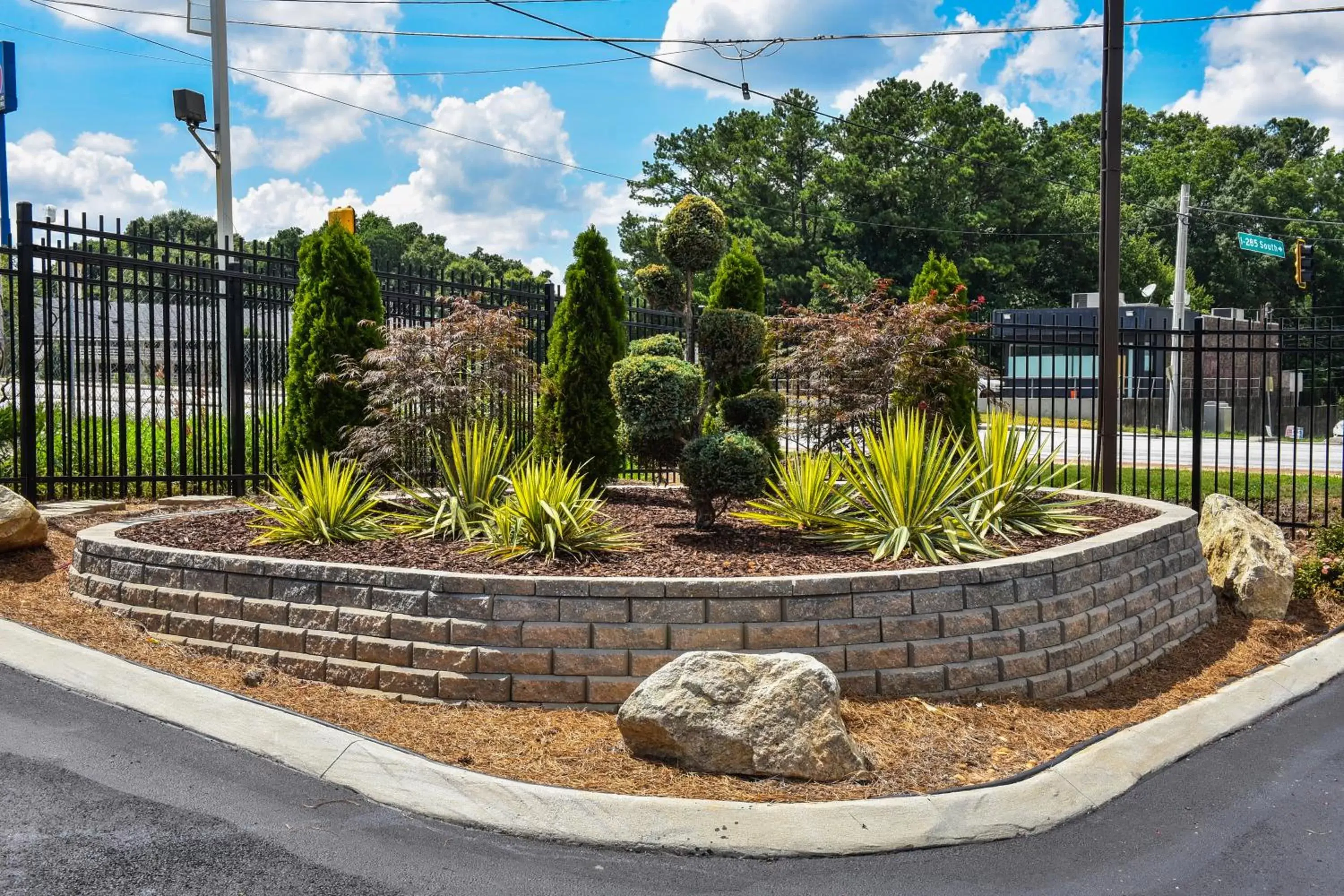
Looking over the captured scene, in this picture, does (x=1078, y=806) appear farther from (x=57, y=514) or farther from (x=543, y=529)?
(x=57, y=514)

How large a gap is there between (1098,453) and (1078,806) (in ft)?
22.9

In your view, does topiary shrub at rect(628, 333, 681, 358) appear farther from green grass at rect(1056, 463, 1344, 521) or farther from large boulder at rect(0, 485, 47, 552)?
large boulder at rect(0, 485, 47, 552)

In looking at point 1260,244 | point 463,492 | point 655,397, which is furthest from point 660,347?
point 1260,244

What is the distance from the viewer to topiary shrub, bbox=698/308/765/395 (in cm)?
820

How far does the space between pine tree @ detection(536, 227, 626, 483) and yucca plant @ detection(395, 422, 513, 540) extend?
1.19 meters

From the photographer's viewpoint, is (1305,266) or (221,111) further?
(1305,266)

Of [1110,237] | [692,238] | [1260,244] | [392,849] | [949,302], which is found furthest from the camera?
[1260,244]

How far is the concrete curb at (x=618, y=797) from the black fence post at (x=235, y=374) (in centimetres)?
456

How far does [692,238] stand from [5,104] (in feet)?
39.6

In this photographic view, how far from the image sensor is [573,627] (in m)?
5.34

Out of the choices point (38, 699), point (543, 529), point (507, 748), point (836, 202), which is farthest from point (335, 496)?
point (836, 202)

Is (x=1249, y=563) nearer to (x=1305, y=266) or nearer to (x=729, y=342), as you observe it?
(x=729, y=342)

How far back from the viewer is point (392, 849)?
395 centimetres

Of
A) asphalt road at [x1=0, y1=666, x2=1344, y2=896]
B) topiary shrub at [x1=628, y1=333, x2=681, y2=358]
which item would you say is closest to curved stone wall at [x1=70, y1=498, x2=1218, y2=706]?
asphalt road at [x1=0, y1=666, x2=1344, y2=896]
